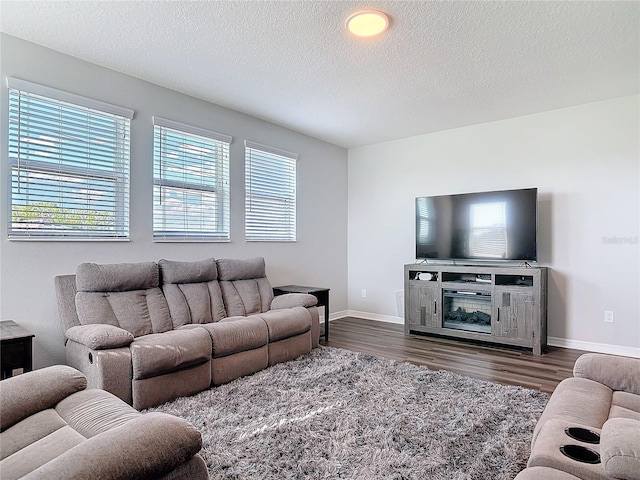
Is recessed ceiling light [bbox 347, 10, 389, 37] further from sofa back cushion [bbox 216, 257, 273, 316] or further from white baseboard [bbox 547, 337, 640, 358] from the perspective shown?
white baseboard [bbox 547, 337, 640, 358]

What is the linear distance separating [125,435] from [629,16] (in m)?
3.54

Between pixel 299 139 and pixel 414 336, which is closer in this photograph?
pixel 414 336

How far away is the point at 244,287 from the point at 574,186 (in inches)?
146

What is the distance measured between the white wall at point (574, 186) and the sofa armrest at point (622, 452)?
3485mm

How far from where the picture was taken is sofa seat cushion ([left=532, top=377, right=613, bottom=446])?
1494 millimetres

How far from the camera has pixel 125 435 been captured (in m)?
1.10

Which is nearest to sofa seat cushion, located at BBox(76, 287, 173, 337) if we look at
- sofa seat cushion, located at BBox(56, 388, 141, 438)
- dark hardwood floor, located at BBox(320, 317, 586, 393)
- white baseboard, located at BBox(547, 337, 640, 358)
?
sofa seat cushion, located at BBox(56, 388, 141, 438)

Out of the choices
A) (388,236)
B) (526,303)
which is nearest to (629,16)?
(526,303)

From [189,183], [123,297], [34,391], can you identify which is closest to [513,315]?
[189,183]

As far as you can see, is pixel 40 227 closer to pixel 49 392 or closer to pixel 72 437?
pixel 49 392

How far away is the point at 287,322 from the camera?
3.47 metres

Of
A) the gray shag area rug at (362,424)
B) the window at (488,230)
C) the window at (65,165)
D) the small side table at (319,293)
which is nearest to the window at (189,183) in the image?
the window at (65,165)

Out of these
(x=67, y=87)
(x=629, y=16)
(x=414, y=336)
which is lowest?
(x=414, y=336)

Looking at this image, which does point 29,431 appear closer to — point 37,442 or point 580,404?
point 37,442
